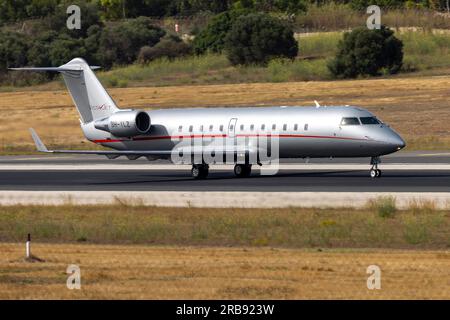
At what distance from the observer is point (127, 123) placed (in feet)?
156

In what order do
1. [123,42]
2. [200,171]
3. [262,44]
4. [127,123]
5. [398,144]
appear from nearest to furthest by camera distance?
[398,144] → [200,171] → [127,123] → [262,44] → [123,42]

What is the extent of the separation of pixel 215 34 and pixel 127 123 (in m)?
63.1

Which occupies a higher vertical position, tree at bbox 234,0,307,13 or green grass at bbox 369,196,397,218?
tree at bbox 234,0,307,13

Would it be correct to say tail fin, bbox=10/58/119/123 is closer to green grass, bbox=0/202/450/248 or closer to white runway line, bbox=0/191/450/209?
white runway line, bbox=0/191/450/209

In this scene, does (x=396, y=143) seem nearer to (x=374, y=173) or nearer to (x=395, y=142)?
(x=395, y=142)

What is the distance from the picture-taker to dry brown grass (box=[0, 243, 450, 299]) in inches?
722

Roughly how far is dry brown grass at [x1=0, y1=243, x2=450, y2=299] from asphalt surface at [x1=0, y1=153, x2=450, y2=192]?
1514cm

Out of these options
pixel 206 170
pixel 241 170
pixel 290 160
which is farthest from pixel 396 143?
pixel 290 160

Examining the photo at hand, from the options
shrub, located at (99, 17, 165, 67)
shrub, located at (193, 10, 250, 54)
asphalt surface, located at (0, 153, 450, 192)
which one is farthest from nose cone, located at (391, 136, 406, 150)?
shrub, located at (99, 17, 165, 67)

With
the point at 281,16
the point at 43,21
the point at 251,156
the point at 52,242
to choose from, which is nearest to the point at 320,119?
the point at 251,156

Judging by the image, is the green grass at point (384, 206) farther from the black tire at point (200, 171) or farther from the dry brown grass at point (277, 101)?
the dry brown grass at point (277, 101)
